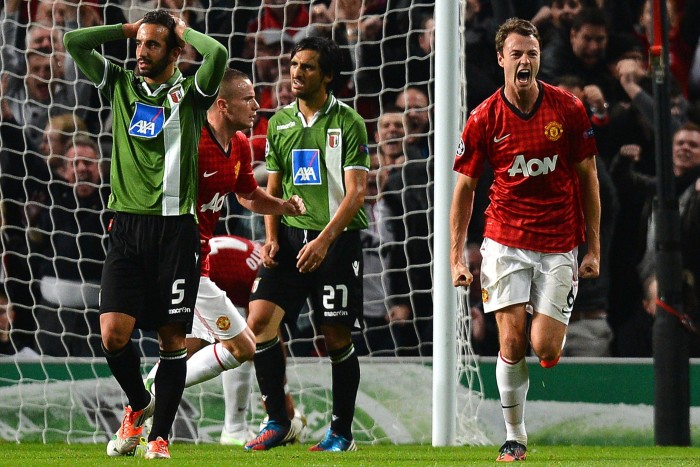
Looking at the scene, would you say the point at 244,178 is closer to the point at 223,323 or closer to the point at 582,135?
the point at 223,323

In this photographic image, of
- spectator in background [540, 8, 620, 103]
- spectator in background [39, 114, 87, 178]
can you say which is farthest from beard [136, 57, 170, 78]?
spectator in background [540, 8, 620, 103]

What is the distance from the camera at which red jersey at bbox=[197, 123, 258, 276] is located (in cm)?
543

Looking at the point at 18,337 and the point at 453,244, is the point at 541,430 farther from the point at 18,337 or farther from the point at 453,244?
the point at 18,337

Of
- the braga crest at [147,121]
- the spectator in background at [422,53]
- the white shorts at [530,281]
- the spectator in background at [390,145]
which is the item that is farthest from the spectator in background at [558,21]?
the braga crest at [147,121]

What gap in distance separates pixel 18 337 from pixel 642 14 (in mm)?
4321

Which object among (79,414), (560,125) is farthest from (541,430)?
(79,414)

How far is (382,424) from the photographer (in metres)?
6.42

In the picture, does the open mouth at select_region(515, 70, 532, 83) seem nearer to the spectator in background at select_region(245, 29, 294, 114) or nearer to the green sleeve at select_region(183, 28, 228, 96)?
the green sleeve at select_region(183, 28, 228, 96)

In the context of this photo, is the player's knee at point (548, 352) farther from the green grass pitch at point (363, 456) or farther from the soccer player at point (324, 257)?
the soccer player at point (324, 257)

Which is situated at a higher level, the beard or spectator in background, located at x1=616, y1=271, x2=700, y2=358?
the beard

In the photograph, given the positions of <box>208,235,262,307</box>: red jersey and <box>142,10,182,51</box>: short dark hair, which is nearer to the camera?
<box>142,10,182,51</box>: short dark hair

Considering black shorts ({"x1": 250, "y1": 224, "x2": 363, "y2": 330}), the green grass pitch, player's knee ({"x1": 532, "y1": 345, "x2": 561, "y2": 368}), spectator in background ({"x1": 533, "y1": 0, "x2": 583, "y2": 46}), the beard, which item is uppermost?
spectator in background ({"x1": 533, "y1": 0, "x2": 583, "y2": 46})

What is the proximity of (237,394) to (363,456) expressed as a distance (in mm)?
1242

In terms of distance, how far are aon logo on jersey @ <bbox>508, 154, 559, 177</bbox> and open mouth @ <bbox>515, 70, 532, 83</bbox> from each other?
1.02 feet
